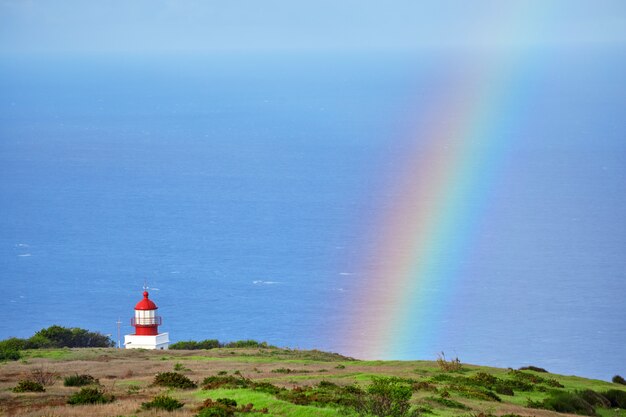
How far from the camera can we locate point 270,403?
92.1ft

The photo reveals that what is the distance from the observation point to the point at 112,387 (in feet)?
107

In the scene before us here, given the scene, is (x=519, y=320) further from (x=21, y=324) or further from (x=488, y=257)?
(x=21, y=324)

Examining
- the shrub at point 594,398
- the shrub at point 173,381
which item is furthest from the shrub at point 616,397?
the shrub at point 173,381

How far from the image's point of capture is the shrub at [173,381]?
1252 inches

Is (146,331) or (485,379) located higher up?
(146,331)

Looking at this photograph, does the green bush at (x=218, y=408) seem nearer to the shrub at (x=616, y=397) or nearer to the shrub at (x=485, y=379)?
the shrub at (x=485, y=379)

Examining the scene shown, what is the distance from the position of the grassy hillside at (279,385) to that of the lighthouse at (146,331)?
7.61 m

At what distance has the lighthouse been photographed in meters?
54.2

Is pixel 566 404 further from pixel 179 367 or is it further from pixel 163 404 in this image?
pixel 163 404

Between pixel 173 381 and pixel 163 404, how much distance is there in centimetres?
487

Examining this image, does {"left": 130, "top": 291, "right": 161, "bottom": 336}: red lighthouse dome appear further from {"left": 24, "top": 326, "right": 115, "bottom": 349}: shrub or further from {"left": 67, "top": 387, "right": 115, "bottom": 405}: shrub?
{"left": 67, "top": 387, "right": 115, "bottom": 405}: shrub

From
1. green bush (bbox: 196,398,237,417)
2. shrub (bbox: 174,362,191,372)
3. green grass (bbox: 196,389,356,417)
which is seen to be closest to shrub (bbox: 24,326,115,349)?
shrub (bbox: 174,362,191,372)

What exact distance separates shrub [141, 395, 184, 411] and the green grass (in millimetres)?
1765

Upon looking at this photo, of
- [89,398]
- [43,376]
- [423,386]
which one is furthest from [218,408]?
[43,376]
